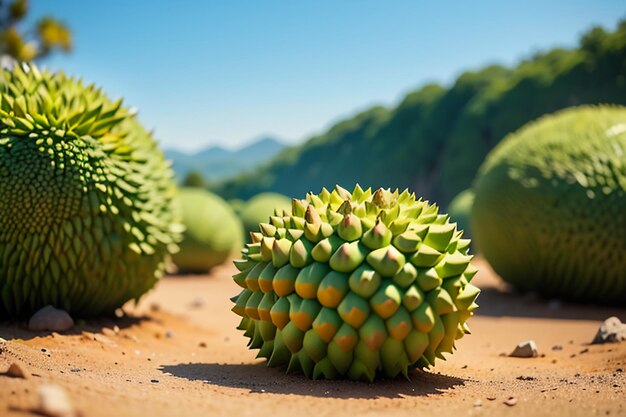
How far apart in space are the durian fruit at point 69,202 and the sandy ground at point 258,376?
1.28 ft

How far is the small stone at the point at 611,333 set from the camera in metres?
5.77

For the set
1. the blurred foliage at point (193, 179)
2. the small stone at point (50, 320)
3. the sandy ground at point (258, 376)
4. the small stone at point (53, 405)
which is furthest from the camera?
the blurred foliage at point (193, 179)

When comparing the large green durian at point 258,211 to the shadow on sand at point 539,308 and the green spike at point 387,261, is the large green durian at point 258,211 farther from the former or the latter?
the green spike at point 387,261

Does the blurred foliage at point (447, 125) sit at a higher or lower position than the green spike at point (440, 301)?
higher

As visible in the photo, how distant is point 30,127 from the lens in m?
5.29

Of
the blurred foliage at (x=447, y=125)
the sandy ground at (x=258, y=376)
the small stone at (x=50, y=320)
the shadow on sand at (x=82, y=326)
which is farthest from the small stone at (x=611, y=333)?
the blurred foliage at (x=447, y=125)

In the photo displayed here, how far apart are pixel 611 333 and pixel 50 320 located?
4.98 meters

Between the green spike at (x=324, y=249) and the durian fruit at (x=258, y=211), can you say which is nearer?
the green spike at (x=324, y=249)

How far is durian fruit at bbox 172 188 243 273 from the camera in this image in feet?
44.4

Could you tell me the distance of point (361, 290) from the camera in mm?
3676

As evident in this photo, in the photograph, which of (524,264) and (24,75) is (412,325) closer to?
(24,75)

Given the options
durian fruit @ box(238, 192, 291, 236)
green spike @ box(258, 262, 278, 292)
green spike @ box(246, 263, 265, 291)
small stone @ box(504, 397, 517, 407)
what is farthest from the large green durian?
small stone @ box(504, 397, 517, 407)

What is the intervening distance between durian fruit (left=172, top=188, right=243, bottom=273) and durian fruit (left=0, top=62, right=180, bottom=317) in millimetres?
7522

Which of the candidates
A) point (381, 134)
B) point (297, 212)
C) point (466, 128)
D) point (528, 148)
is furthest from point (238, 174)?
point (297, 212)
